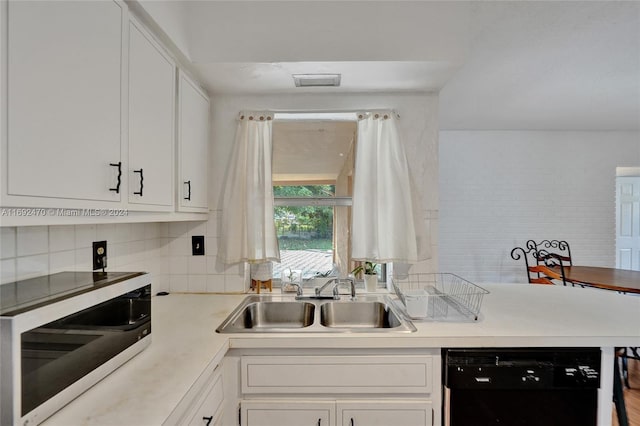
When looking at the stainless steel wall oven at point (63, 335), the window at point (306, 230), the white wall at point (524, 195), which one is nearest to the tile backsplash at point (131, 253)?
the stainless steel wall oven at point (63, 335)

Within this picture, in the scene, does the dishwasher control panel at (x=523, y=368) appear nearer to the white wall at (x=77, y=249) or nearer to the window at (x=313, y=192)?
→ the window at (x=313, y=192)

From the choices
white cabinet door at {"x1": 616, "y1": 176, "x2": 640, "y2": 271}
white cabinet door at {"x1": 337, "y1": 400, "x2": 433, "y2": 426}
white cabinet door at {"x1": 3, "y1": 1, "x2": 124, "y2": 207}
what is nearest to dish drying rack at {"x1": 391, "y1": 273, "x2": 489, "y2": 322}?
white cabinet door at {"x1": 337, "y1": 400, "x2": 433, "y2": 426}

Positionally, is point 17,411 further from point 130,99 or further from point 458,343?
point 458,343

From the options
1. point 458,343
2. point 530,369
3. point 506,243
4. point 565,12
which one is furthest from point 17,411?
point 506,243

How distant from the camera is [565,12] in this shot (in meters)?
1.68

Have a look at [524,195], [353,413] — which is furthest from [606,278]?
[353,413]

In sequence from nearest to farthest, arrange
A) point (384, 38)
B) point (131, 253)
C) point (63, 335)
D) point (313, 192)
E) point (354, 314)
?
point (63, 335) < point (384, 38) < point (131, 253) < point (354, 314) < point (313, 192)

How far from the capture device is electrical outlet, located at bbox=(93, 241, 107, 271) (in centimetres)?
139

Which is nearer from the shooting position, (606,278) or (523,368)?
(523,368)

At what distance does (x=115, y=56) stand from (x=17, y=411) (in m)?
1.03

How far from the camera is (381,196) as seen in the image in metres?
1.89

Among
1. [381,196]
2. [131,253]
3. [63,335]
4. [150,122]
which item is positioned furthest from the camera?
[381,196]

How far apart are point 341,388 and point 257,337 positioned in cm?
42

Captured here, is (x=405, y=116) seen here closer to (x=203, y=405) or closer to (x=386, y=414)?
(x=386, y=414)
